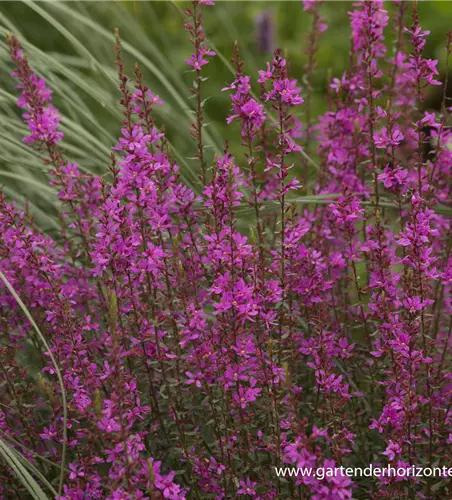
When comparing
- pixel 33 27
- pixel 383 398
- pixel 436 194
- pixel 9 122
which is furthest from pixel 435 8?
pixel 383 398

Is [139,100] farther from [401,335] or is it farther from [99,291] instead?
[401,335]

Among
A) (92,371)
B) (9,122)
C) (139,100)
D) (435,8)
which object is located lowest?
(92,371)

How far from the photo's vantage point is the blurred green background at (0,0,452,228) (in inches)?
130

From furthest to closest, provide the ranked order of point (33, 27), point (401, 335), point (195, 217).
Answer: point (33, 27), point (195, 217), point (401, 335)

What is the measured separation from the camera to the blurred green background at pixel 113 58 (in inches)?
130

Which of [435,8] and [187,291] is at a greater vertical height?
[435,8]

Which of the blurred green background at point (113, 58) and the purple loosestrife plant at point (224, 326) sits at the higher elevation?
the blurred green background at point (113, 58)

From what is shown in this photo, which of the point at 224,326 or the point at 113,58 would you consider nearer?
the point at 224,326

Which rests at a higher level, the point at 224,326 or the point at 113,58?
the point at 113,58

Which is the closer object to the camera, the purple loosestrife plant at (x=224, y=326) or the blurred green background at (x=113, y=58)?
the purple loosestrife plant at (x=224, y=326)

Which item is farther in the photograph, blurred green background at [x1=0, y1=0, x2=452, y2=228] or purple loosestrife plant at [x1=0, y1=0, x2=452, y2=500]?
blurred green background at [x1=0, y1=0, x2=452, y2=228]

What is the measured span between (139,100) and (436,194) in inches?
54.4

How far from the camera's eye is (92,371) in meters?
2.34

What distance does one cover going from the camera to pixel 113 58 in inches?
177
